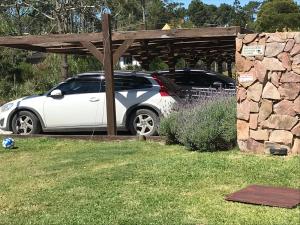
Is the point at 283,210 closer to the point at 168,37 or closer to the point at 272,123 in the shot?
the point at 272,123

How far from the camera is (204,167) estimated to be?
8.15 metres

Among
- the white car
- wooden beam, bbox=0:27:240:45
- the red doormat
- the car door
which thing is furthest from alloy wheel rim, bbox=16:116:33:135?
the red doormat

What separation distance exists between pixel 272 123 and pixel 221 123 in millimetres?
978

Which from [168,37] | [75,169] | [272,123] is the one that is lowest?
[75,169]

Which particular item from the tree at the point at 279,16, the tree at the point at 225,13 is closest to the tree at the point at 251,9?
the tree at the point at 225,13

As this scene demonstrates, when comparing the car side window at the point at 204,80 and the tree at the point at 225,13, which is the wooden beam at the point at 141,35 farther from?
the tree at the point at 225,13

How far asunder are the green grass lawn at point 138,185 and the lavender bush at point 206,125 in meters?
0.30

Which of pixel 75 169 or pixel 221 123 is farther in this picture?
pixel 221 123

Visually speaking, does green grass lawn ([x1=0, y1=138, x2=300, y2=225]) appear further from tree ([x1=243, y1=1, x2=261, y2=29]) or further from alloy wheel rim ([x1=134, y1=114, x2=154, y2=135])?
tree ([x1=243, y1=1, x2=261, y2=29])

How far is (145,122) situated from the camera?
40.6ft

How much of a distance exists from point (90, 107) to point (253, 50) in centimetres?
468

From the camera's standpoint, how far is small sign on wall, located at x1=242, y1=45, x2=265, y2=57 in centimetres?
934

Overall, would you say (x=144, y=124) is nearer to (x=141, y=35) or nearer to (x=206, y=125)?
(x=141, y=35)

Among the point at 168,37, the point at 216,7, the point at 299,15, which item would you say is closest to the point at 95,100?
the point at 168,37
